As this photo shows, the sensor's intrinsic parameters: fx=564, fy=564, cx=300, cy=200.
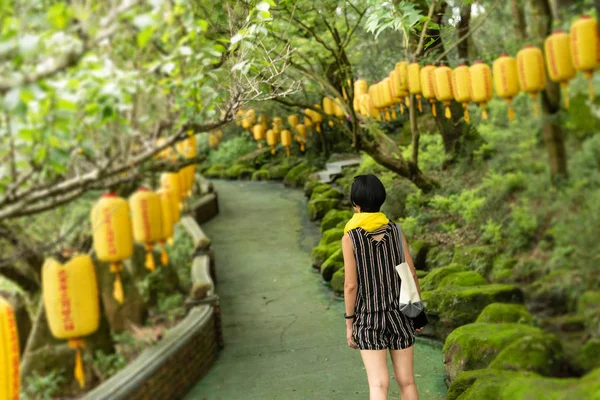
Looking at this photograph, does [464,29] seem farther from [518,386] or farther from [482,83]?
[518,386]

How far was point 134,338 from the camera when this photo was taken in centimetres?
727

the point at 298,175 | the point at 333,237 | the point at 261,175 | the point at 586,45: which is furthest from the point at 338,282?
the point at 261,175

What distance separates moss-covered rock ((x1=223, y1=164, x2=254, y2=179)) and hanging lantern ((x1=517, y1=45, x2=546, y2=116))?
57.0ft

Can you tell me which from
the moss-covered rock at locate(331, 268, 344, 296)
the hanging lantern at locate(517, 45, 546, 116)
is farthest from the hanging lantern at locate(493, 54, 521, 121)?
the moss-covered rock at locate(331, 268, 344, 296)

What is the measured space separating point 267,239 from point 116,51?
958 centimetres

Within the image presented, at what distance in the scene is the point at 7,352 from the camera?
2.64 metres

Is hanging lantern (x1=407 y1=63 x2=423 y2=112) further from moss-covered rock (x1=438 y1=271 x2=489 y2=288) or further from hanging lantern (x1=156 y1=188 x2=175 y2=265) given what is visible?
hanging lantern (x1=156 y1=188 x2=175 y2=265)

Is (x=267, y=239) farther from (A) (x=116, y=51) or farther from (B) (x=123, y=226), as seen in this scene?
(A) (x=116, y=51)

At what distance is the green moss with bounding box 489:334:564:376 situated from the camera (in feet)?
9.41

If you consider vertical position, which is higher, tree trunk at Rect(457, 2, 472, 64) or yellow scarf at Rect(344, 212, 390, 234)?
tree trunk at Rect(457, 2, 472, 64)

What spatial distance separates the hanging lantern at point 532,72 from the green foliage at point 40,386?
6.20 m

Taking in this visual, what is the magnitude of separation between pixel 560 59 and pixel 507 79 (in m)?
0.93

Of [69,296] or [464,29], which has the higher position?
[464,29]

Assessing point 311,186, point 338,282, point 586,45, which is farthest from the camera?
point 311,186
